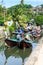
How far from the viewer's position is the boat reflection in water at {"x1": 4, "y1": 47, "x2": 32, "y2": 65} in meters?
18.3

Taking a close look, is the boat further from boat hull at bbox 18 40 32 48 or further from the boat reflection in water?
the boat reflection in water

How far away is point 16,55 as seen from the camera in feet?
69.8

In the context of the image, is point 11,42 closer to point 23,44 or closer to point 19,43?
point 19,43

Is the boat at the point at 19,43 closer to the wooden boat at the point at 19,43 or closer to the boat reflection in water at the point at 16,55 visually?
the wooden boat at the point at 19,43

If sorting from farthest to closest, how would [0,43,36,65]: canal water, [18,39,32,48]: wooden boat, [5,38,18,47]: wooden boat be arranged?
[5,38,18,47]: wooden boat < [18,39,32,48]: wooden boat < [0,43,36,65]: canal water

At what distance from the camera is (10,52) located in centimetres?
2247

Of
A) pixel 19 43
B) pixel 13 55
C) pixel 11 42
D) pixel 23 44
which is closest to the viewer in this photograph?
pixel 13 55

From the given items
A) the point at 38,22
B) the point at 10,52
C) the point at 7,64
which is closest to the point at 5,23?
the point at 38,22

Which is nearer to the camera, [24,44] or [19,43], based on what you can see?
[24,44]

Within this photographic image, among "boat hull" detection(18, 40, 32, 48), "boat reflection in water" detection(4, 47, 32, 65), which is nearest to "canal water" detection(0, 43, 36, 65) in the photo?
"boat reflection in water" detection(4, 47, 32, 65)

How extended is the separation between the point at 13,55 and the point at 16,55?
0.76 feet

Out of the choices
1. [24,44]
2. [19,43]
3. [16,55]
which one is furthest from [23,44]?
[16,55]

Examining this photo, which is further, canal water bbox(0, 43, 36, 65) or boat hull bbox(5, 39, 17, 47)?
boat hull bbox(5, 39, 17, 47)

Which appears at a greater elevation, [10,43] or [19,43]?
[19,43]
